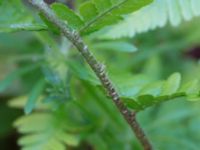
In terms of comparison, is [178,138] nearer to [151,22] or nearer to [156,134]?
[156,134]

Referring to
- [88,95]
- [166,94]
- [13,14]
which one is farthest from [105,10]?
[88,95]

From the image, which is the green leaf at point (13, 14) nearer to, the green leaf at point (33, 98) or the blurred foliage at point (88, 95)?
the blurred foliage at point (88, 95)

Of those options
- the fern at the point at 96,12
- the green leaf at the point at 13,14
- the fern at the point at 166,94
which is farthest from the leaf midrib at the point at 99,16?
the green leaf at the point at 13,14

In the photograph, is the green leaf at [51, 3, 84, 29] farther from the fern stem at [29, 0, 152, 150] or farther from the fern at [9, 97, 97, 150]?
the fern at [9, 97, 97, 150]

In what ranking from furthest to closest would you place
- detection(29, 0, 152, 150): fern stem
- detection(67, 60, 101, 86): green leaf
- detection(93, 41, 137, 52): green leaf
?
detection(93, 41, 137, 52): green leaf, detection(67, 60, 101, 86): green leaf, detection(29, 0, 152, 150): fern stem

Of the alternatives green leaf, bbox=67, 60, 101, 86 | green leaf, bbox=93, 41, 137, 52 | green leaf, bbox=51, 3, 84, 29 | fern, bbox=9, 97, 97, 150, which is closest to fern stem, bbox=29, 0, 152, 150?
green leaf, bbox=51, 3, 84, 29

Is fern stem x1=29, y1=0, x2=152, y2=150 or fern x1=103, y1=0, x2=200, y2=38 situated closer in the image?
fern stem x1=29, y1=0, x2=152, y2=150

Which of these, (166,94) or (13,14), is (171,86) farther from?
(13,14)
